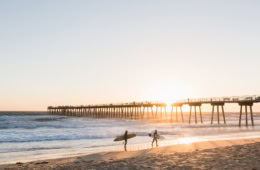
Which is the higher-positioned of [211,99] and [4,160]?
[211,99]

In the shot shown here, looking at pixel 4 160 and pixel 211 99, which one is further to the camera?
pixel 211 99

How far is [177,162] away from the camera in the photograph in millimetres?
10695

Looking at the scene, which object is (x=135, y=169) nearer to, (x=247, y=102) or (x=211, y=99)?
(x=247, y=102)

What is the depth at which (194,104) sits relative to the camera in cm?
4988

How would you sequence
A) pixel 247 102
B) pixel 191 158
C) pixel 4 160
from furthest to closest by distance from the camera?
1. pixel 247 102
2. pixel 4 160
3. pixel 191 158

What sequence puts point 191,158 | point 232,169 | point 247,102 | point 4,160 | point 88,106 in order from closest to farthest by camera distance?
1. point 232,169
2. point 191,158
3. point 4,160
4. point 247,102
5. point 88,106

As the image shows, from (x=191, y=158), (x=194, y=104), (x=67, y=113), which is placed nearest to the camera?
(x=191, y=158)

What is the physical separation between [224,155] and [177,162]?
2471mm

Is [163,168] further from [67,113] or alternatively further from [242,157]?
[67,113]

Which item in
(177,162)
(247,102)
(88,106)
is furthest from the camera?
(88,106)

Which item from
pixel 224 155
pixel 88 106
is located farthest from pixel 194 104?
pixel 88 106

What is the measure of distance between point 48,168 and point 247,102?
33664 mm

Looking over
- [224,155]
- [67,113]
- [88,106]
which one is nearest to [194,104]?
[224,155]

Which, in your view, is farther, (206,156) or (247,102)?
(247,102)
